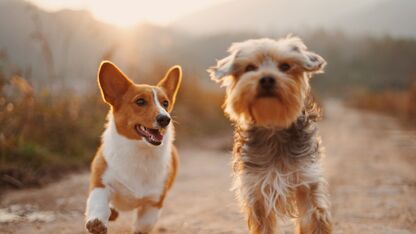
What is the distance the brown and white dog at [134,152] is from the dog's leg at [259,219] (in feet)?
3.70

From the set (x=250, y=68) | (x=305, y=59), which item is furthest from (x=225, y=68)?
(x=305, y=59)

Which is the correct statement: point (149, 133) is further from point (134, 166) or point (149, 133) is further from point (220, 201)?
point (220, 201)

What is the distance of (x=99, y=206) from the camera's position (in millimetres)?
5164

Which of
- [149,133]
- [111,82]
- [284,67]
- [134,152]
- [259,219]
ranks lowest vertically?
[259,219]

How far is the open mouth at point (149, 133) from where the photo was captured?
217 inches

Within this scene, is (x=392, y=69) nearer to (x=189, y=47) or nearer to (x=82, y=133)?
(x=189, y=47)

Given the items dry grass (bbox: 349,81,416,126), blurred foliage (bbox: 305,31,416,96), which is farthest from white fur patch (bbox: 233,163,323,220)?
blurred foliage (bbox: 305,31,416,96)

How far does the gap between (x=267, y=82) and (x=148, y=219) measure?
2159 millimetres

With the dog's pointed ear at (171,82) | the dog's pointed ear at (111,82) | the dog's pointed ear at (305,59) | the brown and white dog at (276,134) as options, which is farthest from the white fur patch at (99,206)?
the dog's pointed ear at (305,59)

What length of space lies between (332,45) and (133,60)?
8280 cm

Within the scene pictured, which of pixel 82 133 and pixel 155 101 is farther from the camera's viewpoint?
pixel 82 133

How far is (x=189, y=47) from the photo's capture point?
91.9 m

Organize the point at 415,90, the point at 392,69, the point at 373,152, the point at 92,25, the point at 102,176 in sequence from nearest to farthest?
the point at 102,176 < the point at 92,25 < the point at 373,152 < the point at 415,90 < the point at 392,69

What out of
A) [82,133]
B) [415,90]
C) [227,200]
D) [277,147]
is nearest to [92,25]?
[82,133]
